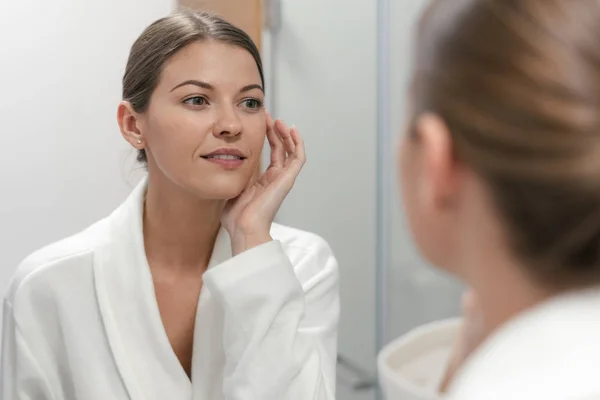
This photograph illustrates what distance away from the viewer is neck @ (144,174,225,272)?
1144 mm

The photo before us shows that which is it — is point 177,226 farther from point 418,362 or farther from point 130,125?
point 418,362

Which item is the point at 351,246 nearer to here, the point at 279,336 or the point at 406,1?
the point at 406,1

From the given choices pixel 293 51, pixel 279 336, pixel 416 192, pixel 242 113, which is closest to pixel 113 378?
pixel 279 336

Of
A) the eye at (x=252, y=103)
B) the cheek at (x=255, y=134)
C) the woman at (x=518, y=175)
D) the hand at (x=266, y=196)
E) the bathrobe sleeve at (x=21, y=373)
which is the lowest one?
the bathrobe sleeve at (x=21, y=373)

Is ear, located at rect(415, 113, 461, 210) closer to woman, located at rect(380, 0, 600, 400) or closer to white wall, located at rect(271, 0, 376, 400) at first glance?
woman, located at rect(380, 0, 600, 400)

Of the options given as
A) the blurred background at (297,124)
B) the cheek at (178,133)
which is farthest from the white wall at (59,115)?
the cheek at (178,133)

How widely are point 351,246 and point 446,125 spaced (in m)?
1.28

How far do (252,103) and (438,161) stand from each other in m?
0.70

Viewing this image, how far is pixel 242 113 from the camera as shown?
1.06 meters

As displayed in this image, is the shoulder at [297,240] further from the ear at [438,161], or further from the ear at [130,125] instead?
the ear at [438,161]

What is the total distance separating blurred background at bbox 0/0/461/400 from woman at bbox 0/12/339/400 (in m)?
0.48

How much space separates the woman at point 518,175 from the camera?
14.9 inches

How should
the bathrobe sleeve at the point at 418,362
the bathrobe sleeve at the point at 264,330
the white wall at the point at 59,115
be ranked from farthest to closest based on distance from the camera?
the white wall at the point at 59,115, the bathrobe sleeve at the point at 264,330, the bathrobe sleeve at the point at 418,362

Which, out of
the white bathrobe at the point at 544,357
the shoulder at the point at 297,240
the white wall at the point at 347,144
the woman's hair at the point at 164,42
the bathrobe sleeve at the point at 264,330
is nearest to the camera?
the white bathrobe at the point at 544,357
